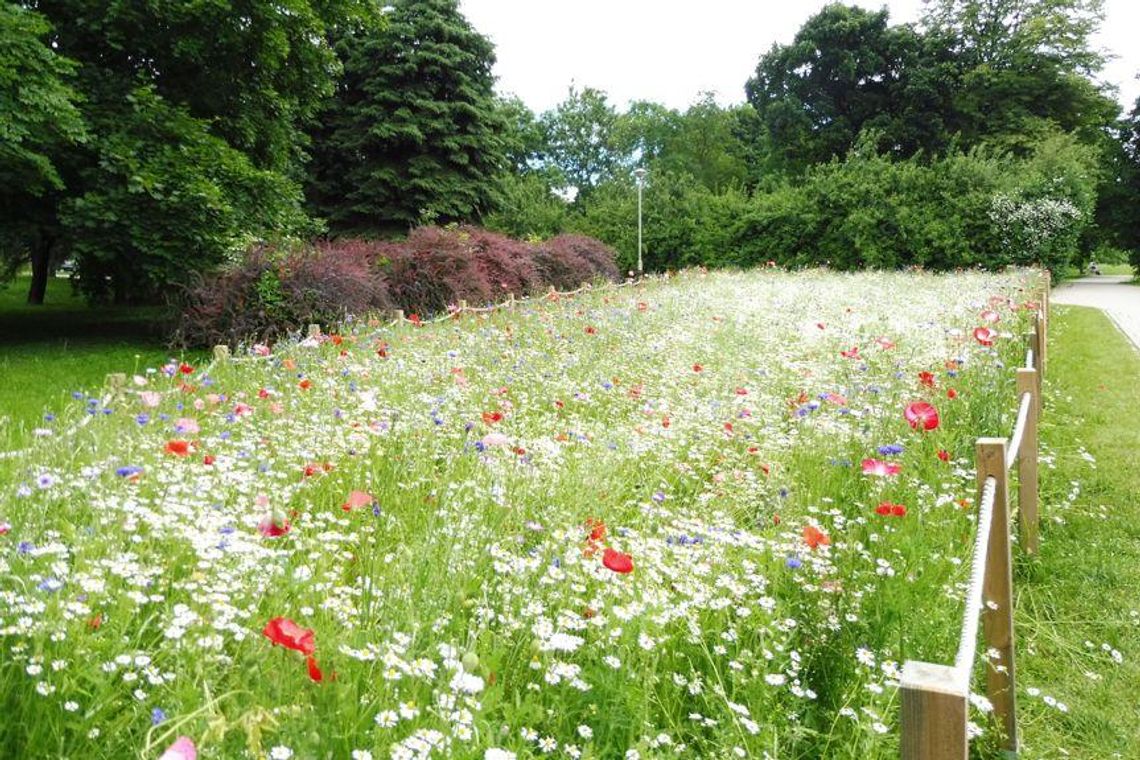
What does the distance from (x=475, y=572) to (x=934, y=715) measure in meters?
1.63

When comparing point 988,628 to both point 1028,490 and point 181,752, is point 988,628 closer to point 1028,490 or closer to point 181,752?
point 1028,490

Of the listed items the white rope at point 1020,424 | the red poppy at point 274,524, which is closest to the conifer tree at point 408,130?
the white rope at point 1020,424

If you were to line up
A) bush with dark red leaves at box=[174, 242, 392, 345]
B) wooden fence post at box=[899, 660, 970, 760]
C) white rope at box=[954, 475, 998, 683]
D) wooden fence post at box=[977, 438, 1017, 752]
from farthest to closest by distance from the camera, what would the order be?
bush with dark red leaves at box=[174, 242, 392, 345] → wooden fence post at box=[977, 438, 1017, 752] → white rope at box=[954, 475, 998, 683] → wooden fence post at box=[899, 660, 970, 760]

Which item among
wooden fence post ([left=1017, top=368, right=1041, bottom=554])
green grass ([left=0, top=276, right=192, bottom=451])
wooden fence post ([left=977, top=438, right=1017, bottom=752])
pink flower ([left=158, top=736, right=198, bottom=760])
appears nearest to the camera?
pink flower ([left=158, top=736, right=198, bottom=760])

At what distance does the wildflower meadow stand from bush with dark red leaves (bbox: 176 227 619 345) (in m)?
6.32

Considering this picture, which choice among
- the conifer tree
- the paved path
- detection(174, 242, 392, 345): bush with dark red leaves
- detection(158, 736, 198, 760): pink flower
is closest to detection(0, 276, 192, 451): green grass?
detection(174, 242, 392, 345): bush with dark red leaves

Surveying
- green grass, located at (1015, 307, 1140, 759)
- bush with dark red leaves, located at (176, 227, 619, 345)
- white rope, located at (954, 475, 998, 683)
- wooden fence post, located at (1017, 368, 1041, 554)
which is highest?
bush with dark red leaves, located at (176, 227, 619, 345)

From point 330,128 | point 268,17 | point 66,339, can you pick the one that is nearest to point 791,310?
point 268,17

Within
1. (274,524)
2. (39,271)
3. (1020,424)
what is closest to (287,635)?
(274,524)

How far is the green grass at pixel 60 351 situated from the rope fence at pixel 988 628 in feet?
9.95

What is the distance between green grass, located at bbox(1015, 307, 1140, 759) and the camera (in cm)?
283

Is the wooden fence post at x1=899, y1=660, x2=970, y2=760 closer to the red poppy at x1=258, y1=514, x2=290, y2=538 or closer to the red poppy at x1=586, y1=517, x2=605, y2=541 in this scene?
the red poppy at x1=586, y1=517, x2=605, y2=541

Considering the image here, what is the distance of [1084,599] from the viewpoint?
3.75m

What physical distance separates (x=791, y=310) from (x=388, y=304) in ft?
21.6
